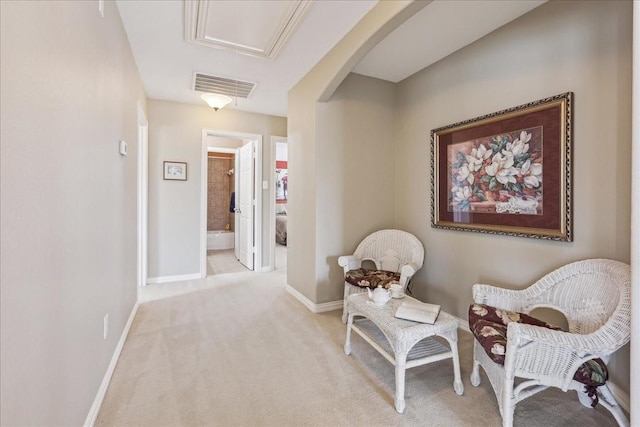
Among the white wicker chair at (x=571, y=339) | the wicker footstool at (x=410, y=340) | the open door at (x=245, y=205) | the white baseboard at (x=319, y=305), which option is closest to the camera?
the white wicker chair at (x=571, y=339)

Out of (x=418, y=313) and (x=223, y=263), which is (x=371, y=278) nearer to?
(x=418, y=313)

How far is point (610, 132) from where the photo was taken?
73.0 inches

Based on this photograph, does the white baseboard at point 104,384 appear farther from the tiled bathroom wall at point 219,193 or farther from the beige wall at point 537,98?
the tiled bathroom wall at point 219,193

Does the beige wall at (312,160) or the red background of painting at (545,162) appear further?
the beige wall at (312,160)

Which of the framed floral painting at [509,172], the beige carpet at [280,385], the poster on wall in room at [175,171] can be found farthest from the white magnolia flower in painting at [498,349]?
the poster on wall in room at [175,171]

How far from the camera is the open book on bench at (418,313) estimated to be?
1854 mm

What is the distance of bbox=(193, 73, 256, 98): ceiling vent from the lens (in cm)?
350

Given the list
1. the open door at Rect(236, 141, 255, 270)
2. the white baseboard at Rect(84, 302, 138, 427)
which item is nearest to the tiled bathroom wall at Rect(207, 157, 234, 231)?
the open door at Rect(236, 141, 255, 270)

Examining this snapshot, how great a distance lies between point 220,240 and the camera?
713cm

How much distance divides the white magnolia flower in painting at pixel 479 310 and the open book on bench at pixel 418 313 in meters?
0.25

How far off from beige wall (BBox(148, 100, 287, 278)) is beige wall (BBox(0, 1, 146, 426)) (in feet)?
7.38

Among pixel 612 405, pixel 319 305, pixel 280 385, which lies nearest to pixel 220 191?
pixel 319 305

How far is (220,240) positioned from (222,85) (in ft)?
13.9

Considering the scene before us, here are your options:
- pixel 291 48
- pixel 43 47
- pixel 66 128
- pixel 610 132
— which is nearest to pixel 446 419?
pixel 610 132
